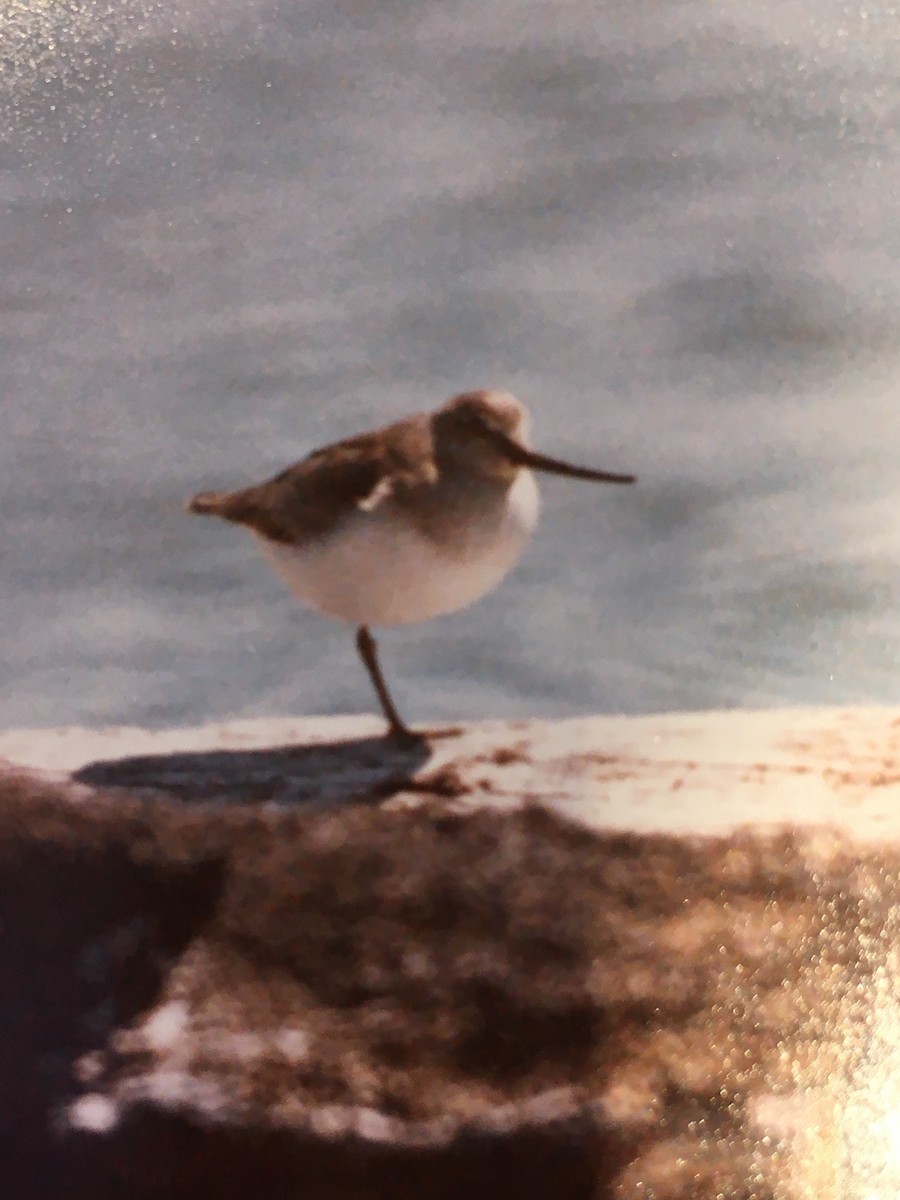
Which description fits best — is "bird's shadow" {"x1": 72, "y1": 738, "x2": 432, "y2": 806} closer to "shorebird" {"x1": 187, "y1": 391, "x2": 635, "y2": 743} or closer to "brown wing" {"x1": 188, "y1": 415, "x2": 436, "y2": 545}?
"shorebird" {"x1": 187, "y1": 391, "x2": 635, "y2": 743}

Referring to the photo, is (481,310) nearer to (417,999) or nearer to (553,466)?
(553,466)

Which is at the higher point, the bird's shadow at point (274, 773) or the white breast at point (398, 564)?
the white breast at point (398, 564)

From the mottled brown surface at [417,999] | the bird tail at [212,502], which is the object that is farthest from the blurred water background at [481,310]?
the mottled brown surface at [417,999]

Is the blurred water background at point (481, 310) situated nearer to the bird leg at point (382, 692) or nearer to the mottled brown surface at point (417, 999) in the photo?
the bird leg at point (382, 692)

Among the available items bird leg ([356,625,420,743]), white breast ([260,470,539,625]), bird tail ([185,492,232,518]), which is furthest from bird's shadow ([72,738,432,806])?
bird tail ([185,492,232,518])

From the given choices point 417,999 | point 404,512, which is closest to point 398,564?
point 404,512

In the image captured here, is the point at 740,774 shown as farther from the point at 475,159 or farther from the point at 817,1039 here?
the point at 475,159
